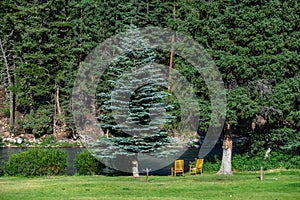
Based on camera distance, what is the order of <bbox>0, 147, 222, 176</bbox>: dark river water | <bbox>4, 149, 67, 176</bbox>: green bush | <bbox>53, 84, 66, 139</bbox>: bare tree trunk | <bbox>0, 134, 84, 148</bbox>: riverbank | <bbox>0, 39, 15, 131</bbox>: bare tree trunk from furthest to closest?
<bbox>0, 39, 15, 131</bbox>: bare tree trunk, <bbox>53, 84, 66, 139</bbox>: bare tree trunk, <bbox>0, 134, 84, 148</bbox>: riverbank, <bbox>0, 147, 222, 176</bbox>: dark river water, <bbox>4, 149, 67, 176</bbox>: green bush

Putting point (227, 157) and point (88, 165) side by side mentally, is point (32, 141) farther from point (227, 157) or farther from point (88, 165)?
point (227, 157)

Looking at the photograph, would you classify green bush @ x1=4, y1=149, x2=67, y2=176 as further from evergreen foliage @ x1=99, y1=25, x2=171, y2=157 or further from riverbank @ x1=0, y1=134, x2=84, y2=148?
riverbank @ x1=0, y1=134, x2=84, y2=148

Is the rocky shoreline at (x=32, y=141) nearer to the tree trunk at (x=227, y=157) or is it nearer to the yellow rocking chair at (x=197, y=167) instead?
the yellow rocking chair at (x=197, y=167)

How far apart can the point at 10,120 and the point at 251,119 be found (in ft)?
106

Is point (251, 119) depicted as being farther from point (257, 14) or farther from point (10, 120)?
point (10, 120)

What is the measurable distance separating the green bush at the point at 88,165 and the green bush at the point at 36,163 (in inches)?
32.7

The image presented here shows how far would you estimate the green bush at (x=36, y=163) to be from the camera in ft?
72.3

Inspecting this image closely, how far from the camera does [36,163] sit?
22.0 metres

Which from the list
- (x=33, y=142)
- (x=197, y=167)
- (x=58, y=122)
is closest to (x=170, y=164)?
(x=197, y=167)

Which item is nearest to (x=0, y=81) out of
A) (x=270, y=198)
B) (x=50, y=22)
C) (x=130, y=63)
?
(x=50, y=22)

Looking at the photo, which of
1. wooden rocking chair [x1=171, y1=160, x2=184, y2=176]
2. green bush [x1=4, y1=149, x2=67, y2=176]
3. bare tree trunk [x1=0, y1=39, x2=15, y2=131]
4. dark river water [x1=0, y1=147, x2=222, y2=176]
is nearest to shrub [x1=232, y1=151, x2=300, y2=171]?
dark river water [x1=0, y1=147, x2=222, y2=176]

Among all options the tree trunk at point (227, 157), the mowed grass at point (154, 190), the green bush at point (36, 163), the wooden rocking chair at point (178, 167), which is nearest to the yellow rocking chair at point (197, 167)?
the wooden rocking chair at point (178, 167)

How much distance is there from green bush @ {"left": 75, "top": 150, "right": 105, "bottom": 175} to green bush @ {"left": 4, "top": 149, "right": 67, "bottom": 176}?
832 millimetres

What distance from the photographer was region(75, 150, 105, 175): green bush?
23000 millimetres
